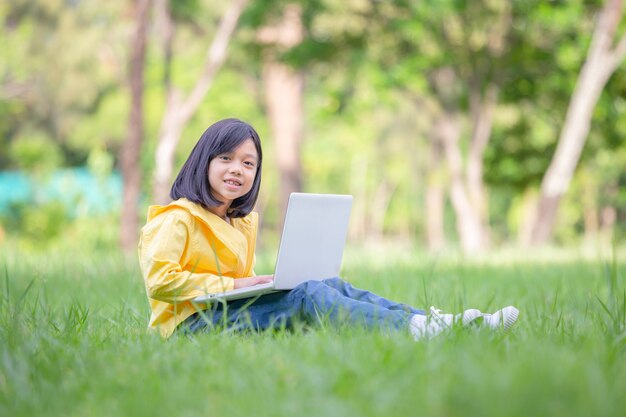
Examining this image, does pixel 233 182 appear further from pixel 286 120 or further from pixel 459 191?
pixel 286 120

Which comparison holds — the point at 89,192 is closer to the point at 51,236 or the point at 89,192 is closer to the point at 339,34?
the point at 51,236

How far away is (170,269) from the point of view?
376 cm

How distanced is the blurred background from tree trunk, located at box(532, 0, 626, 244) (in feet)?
0.08

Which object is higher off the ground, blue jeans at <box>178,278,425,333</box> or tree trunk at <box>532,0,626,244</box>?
tree trunk at <box>532,0,626,244</box>

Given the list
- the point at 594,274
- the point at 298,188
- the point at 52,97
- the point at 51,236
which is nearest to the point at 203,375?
the point at 594,274

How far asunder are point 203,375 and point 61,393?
43 centimetres

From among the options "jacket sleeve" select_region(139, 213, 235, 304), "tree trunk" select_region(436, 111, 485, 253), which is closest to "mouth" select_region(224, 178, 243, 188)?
"jacket sleeve" select_region(139, 213, 235, 304)

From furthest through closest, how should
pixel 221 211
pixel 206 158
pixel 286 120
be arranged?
pixel 286 120
pixel 221 211
pixel 206 158

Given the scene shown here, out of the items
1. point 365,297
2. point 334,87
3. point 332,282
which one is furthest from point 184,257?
point 334,87

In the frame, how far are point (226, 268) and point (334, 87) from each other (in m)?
13.4

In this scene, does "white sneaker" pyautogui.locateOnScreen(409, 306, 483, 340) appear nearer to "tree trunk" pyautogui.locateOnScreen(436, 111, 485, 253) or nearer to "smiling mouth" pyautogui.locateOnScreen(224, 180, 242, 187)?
"smiling mouth" pyautogui.locateOnScreen(224, 180, 242, 187)

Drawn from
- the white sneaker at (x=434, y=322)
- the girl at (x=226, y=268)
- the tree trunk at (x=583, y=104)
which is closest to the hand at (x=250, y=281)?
the girl at (x=226, y=268)

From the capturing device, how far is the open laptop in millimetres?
3697

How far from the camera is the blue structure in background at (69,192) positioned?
19328 millimetres
